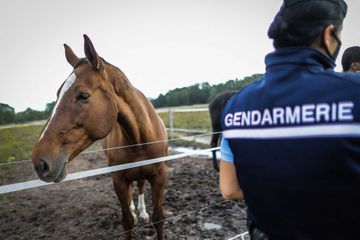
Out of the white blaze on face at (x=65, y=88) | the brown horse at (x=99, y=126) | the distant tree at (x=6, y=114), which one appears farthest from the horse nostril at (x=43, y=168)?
the distant tree at (x=6, y=114)

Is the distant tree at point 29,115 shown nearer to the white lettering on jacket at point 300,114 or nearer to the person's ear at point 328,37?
the white lettering on jacket at point 300,114

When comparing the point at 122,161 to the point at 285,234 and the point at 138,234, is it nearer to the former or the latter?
the point at 138,234

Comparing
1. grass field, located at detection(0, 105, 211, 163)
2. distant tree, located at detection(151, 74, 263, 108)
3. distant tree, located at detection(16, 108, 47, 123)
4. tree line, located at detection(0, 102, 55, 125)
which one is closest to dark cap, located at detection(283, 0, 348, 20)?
grass field, located at detection(0, 105, 211, 163)

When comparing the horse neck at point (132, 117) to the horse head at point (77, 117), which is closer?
the horse head at point (77, 117)

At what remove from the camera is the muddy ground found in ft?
10.1

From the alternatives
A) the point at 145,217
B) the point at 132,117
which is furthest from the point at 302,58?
the point at 145,217

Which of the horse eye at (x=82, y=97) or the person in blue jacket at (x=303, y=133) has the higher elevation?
the horse eye at (x=82, y=97)

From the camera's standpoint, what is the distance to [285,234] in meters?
0.78

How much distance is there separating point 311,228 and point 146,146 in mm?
1934

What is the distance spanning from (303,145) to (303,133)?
30 mm

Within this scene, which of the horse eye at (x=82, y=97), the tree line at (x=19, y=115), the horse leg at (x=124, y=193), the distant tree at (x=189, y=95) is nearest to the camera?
Result: the horse eye at (x=82, y=97)

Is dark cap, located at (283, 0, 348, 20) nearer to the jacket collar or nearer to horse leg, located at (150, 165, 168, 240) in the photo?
the jacket collar

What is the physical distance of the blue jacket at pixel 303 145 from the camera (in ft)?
2.15

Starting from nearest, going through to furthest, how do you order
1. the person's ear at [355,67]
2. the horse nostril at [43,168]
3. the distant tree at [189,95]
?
the horse nostril at [43,168], the person's ear at [355,67], the distant tree at [189,95]
